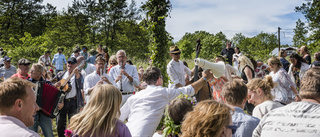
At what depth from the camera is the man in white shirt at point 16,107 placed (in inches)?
71.8

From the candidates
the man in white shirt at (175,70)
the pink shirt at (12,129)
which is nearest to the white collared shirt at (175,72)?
the man in white shirt at (175,70)

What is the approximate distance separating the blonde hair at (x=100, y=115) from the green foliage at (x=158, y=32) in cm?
356

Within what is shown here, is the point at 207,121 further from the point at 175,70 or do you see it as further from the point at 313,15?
the point at 313,15

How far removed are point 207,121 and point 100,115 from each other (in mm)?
990

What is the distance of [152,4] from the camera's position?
611 centimetres

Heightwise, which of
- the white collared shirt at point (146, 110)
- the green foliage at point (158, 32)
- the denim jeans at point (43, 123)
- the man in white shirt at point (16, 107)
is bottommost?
the denim jeans at point (43, 123)

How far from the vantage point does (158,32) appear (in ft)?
19.9

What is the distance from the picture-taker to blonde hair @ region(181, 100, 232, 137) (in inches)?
78.4

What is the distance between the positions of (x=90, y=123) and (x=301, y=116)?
6.01 ft

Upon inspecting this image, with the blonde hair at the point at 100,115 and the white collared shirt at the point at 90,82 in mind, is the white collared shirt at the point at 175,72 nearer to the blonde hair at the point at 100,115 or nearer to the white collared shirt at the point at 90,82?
the white collared shirt at the point at 90,82

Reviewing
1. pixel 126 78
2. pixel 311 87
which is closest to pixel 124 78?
pixel 126 78

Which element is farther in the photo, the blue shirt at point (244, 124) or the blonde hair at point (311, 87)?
the blue shirt at point (244, 124)

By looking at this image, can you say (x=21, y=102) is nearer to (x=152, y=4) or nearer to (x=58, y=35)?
(x=152, y=4)

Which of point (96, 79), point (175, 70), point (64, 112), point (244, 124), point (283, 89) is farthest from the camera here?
point (175, 70)
